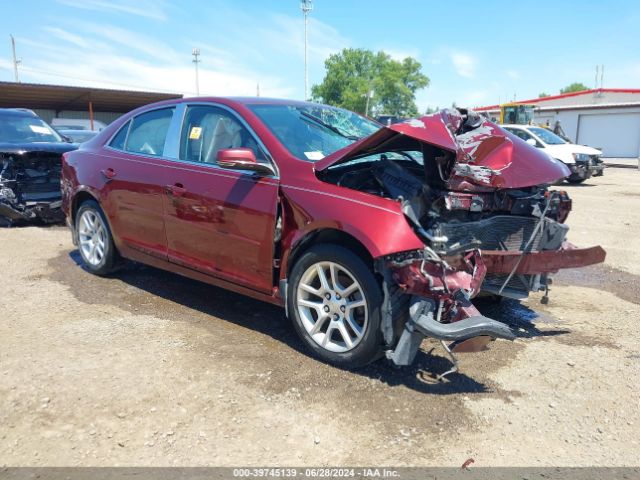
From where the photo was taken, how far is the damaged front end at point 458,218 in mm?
3219

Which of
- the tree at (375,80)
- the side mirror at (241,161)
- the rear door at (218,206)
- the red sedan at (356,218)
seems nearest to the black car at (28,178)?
the red sedan at (356,218)

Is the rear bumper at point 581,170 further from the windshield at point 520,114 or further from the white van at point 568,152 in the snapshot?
the windshield at point 520,114

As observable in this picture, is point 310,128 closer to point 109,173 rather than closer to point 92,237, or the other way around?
point 109,173

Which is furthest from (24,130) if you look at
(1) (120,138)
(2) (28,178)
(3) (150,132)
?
(3) (150,132)

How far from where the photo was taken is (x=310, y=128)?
14.2 ft

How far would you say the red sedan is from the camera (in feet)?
10.7

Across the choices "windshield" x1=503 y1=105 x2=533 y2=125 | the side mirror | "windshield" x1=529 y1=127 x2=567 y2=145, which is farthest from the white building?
the side mirror

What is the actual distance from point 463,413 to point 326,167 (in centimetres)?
176

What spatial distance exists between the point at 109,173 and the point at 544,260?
386 cm

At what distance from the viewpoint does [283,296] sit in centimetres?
381

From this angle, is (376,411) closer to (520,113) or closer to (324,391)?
(324,391)

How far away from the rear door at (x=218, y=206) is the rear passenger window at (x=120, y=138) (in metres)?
0.95

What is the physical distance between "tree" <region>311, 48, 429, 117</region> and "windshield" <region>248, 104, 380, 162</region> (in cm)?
7286

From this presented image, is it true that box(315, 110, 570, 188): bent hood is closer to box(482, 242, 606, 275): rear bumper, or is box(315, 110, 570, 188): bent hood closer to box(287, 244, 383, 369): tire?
box(482, 242, 606, 275): rear bumper
